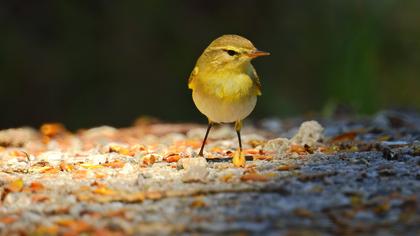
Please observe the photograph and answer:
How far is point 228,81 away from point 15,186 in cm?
173

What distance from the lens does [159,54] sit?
39.4 ft

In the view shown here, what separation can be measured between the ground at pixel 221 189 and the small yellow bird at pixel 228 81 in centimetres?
37

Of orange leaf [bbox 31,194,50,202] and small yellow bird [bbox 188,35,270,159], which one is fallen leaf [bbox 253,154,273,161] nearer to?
small yellow bird [bbox 188,35,270,159]

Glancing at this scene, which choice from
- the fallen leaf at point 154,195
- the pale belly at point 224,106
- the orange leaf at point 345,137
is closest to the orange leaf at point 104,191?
the fallen leaf at point 154,195

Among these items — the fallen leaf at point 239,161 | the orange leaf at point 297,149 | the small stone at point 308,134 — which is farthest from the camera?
the small stone at point 308,134

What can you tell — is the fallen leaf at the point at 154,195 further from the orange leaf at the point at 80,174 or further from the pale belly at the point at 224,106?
the pale belly at the point at 224,106

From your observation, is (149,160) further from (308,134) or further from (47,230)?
(47,230)

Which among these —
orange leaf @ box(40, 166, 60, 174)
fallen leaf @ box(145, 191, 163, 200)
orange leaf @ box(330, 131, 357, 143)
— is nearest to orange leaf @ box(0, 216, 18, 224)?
fallen leaf @ box(145, 191, 163, 200)

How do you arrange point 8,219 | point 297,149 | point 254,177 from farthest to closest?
point 297,149, point 254,177, point 8,219

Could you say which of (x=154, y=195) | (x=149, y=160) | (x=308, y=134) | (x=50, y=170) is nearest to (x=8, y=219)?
(x=154, y=195)

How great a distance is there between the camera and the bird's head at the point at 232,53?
5645 mm

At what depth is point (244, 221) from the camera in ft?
12.5

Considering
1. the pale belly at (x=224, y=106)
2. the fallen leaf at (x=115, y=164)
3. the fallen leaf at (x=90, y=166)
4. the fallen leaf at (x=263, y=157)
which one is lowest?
the fallen leaf at (x=90, y=166)

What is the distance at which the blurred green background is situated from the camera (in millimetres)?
11258
